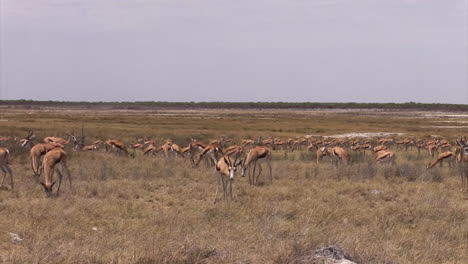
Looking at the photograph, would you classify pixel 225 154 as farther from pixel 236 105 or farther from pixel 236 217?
pixel 236 105

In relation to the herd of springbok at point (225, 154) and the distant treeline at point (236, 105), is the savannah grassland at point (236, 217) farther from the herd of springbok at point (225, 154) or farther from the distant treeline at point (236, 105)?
the distant treeline at point (236, 105)

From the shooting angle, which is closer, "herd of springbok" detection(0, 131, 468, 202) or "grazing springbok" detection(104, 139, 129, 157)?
"herd of springbok" detection(0, 131, 468, 202)

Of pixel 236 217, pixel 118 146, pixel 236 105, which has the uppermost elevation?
pixel 236 105

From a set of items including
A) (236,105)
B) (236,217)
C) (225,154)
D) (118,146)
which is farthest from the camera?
(236,105)

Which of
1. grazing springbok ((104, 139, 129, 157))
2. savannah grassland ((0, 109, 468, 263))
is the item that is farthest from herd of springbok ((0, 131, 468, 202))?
savannah grassland ((0, 109, 468, 263))

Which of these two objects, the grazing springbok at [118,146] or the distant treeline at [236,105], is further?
the distant treeline at [236,105]

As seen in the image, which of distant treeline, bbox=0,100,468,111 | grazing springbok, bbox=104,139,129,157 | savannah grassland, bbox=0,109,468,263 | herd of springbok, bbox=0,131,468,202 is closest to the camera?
savannah grassland, bbox=0,109,468,263

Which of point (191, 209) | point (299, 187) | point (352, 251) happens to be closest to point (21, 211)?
point (191, 209)

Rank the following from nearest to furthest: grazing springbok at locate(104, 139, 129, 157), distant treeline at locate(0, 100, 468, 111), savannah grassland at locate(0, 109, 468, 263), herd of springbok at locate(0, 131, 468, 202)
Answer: savannah grassland at locate(0, 109, 468, 263)
herd of springbok at locate(0, 131, 468, 202)
grazing springbok at locate(104, 139, 129, 157)
distant treeline at locate(0, 100, 468, 111)

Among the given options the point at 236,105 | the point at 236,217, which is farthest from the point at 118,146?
the point at 236,105

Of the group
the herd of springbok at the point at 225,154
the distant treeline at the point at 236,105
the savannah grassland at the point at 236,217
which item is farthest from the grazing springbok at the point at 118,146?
the distant treeline at the point at 236,105

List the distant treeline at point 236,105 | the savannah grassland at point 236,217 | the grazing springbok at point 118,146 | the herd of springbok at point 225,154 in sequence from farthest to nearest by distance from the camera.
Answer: the distant treeline at point 236,105 < the grazing springbok at point 118,146 < the herd of springbok at point 225,154 < the savannah grassland at point 236,217

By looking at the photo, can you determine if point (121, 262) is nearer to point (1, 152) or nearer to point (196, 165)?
point (1, 152)

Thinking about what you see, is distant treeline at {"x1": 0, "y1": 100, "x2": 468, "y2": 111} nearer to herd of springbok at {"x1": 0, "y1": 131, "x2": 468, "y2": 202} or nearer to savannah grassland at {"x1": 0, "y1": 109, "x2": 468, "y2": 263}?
herd of springbok at {"x1": 0, "y1": 131, "x2": 468, "y2": 202}
